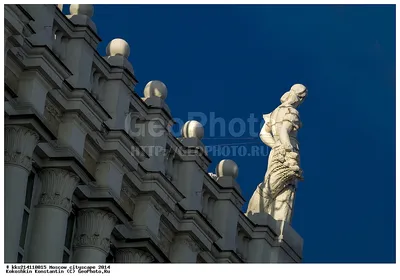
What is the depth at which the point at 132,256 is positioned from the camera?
4497 centimetres

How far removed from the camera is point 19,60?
42.1m

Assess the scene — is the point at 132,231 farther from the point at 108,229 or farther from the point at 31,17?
the point at 31,17

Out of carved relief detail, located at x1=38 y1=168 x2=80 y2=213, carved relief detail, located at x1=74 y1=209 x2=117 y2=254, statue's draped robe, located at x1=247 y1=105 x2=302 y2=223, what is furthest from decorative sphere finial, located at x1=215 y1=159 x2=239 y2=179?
carved relief detail, located at x1=38 y1=168 x2=80 y2=213

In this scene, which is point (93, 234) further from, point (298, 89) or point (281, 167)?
point (298, 89)

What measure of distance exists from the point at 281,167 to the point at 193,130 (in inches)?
112

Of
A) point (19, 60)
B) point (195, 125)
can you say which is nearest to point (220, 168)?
point (195, 125)

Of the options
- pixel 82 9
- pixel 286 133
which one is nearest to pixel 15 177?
pixel 82 9

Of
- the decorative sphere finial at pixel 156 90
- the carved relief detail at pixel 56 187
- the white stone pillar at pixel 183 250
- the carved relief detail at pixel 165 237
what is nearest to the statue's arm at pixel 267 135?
the decorative sphere finial at pixel 156 90

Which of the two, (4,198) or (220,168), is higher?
(220,168)

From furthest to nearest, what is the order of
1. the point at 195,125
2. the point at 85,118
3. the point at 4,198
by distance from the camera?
the point at 195,125 → the point at 85,118 → the point at 4,198

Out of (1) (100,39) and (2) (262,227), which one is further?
(2) (262,227)

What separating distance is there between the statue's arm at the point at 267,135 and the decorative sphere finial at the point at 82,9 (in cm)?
702

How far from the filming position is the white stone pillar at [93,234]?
143 feet
